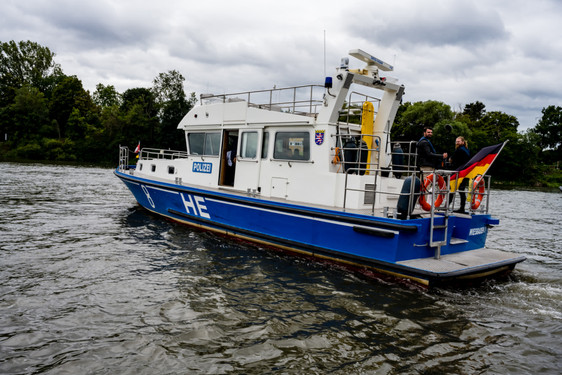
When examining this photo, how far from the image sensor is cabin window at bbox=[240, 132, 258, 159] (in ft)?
30.1

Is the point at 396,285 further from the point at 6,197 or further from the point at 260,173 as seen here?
the point at 6,197

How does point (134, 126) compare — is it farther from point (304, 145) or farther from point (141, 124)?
point (304, 145)

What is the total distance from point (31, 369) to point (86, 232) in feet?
20.8

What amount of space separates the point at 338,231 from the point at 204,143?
4.94m

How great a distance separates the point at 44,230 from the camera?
9.77 meters

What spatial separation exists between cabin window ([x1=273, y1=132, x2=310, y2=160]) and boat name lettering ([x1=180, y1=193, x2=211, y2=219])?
2.19 metres

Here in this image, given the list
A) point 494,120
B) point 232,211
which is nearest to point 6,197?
point 232,211

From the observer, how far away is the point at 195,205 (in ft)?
32.0

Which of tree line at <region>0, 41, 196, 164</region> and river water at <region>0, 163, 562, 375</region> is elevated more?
tree line at <region>0, 41, 196, 164</region>

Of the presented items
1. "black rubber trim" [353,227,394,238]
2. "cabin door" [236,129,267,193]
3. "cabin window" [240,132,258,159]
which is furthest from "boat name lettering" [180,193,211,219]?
"black rubber trim" [353,227,394,238]

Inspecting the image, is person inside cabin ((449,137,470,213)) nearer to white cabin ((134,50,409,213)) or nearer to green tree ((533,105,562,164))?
white cabin ((134,50,409,213))

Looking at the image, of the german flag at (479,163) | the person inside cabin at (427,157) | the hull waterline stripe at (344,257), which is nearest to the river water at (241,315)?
the hull waterline stripe at (344,257)

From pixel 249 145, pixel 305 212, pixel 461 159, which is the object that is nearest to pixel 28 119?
pixel 249 145

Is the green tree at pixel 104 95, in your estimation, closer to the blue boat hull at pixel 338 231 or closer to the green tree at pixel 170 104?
the green tree at pixel 170 104
